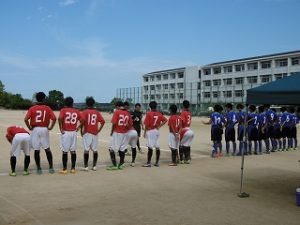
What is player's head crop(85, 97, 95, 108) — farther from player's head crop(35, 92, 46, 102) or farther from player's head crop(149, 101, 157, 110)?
player's head crop(149, 101, 157, 110)

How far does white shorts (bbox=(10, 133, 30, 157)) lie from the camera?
33.9ft

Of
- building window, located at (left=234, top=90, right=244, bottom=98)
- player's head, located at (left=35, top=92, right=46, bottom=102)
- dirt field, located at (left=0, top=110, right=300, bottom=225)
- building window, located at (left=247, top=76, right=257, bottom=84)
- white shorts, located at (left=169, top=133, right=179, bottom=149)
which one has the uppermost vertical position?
building window, located at (left=247, top=76, right=257, bottom=84)

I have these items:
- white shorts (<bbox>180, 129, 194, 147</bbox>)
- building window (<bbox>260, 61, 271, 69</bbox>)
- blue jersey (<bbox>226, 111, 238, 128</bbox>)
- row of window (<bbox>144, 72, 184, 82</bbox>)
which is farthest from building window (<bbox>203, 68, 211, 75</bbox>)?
white shorts (<bbox>180, 129, 194, 147</bbox>)

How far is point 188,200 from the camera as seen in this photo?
792 cm

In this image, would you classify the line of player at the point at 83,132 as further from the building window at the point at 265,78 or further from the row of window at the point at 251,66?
the building window at the point at 265,78

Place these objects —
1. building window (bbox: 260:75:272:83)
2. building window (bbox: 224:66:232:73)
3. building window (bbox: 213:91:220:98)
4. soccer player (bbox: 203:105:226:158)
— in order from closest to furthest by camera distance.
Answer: soccer player (bbox: 203:105:226:158) → building window (bbox: 260:75:272:83) → building window (bbox: 213:91:220:98) → building window (bbox: 224:66:232:73)

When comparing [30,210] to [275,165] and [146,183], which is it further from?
[275,165]

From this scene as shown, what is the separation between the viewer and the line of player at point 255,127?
14.6 metres

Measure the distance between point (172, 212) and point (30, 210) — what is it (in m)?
2.46

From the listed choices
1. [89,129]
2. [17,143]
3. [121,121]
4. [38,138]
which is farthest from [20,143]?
[121,121]

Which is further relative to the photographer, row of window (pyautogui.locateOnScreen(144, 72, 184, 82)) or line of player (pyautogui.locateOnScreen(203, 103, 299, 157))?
row of window (pyautogui.locateOnScreen(144, 72, 184, 82))

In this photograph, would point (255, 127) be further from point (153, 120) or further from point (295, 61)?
point (295, 61)

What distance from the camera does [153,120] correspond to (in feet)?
40.3

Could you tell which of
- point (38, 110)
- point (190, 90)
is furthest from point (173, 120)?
point (190, 90)
